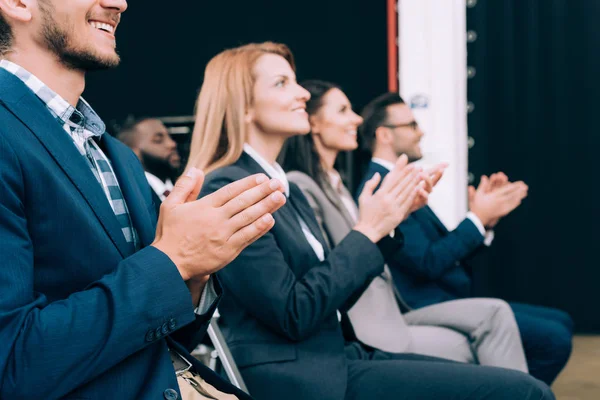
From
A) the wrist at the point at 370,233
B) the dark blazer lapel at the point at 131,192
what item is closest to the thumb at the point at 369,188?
the wrist at the point at 370,233

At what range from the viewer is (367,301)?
7.24ft

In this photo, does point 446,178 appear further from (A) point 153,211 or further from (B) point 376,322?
(A) point 153,211

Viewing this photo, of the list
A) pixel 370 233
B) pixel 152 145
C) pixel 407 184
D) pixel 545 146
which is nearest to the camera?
pixel 370 233

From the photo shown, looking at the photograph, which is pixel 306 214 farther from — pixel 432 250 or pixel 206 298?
pixel 432 250

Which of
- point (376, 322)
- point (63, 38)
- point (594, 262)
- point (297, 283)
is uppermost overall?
point (63, 38)

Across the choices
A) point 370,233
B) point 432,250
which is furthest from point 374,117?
point 370,233

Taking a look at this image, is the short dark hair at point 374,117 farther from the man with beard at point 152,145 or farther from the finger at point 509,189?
the man with beard at point 152,145

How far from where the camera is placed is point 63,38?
1.07 meters

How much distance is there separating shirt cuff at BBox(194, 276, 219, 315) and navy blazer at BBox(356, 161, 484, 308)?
4.97ft

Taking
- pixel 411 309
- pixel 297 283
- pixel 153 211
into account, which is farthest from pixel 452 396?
pixel 411 309

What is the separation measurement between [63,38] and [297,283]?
747 millimetres

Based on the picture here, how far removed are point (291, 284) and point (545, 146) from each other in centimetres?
394

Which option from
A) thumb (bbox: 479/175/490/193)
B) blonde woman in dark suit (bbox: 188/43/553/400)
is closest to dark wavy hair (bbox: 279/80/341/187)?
blonde woman in dark suit (bbox: 188/43/553/400)

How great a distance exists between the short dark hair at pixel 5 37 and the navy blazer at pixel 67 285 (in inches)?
2.0
